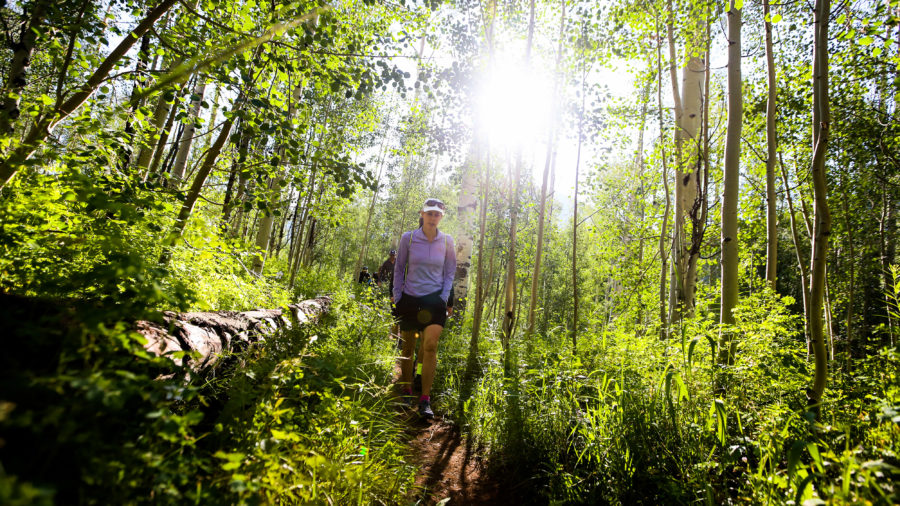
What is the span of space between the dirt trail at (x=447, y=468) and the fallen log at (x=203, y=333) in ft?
4.89

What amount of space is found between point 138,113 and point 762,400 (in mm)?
4435

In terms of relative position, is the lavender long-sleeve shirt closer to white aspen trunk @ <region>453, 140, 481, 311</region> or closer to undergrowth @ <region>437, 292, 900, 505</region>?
undergrowth @ <region>437, 292, 900, 505</region>

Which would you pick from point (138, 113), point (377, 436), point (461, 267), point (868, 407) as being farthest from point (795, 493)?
point (461, 267)

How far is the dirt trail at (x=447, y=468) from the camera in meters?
2.52

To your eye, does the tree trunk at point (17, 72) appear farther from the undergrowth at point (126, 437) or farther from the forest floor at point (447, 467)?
the forest floor at point (447, 467)

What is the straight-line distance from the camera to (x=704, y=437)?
7.06 feet

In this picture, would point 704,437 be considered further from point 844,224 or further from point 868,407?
point 844,224

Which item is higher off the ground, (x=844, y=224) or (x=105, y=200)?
(x=844, y=224)

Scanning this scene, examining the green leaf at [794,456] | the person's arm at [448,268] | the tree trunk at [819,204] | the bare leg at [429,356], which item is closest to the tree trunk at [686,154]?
the tree trunk at [819,204]

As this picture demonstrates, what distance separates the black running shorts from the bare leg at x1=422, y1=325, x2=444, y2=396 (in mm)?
73

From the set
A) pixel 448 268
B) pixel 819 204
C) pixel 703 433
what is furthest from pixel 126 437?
pixel 819 204

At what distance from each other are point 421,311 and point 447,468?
5.00ft

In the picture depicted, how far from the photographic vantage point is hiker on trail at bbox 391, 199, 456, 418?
3953 mm

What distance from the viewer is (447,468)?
2.93 m
